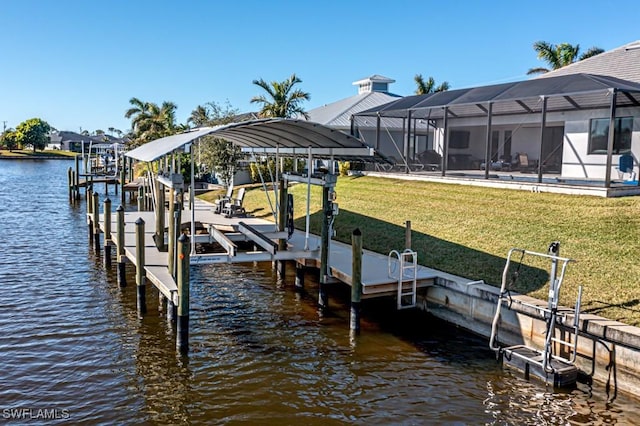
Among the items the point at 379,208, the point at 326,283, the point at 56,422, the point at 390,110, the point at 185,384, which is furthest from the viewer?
the point at 390,110

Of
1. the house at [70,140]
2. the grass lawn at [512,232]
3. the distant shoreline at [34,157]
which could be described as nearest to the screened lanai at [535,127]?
the grass lawn at [512,232]

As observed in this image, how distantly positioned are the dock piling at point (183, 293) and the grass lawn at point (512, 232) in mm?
5935

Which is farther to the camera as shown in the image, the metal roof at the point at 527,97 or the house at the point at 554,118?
the house at the point at 554,118

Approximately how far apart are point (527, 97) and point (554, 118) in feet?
18.6

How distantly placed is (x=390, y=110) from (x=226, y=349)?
696 inches

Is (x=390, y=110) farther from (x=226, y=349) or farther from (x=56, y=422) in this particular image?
(x=56, y=422)

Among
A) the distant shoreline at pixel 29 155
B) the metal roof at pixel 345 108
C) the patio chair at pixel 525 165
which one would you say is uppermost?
the metal roof at pixel 345 108

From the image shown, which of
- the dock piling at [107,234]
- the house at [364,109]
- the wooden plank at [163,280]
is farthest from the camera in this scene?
the house at [364,109]

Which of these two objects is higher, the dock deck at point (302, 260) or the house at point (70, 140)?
the house at point (70, 140)

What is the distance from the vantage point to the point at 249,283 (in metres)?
15.1

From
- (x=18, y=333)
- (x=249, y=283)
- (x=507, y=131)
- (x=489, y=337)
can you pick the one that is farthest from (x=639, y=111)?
(x=18, y=333)

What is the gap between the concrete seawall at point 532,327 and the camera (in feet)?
27.5

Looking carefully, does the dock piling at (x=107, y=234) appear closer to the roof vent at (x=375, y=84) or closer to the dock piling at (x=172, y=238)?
the dock piling at (x=172, y=238)

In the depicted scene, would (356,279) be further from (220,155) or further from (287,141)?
(220,155)
